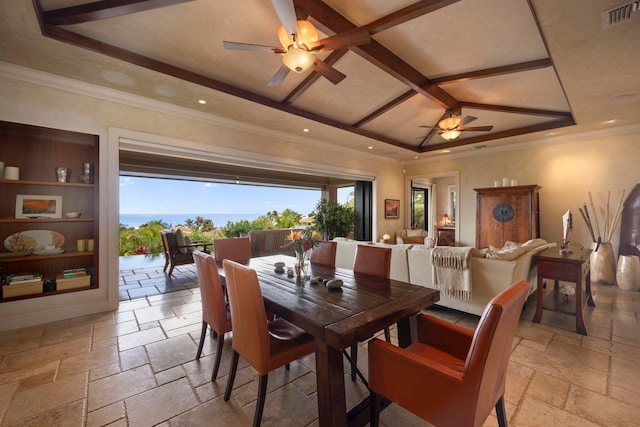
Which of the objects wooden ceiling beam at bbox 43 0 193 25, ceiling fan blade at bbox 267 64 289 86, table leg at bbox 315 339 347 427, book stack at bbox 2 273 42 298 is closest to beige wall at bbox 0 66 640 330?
book stack at bbox 2 273 42 298

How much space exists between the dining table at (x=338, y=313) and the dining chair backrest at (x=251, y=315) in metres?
0.17

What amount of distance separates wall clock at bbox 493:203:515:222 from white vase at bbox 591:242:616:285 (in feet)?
4.41

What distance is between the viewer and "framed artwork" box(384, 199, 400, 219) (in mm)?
7180

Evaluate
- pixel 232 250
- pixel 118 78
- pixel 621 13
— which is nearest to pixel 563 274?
pixel 621 13

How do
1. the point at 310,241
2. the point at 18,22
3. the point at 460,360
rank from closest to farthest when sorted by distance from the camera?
the point at 460,360, the point at 18,22, the point at 310,241

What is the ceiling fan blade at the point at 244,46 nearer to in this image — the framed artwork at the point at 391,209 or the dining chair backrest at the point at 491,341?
the dining chair backrest at the point at 491,341

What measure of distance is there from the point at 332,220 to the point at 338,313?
5715 millimetres

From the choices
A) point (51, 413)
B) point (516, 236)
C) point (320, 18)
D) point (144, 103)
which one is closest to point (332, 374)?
point (51, 413)

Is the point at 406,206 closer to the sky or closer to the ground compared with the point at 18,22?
closer to the ground

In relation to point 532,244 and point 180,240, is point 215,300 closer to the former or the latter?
point 180,240

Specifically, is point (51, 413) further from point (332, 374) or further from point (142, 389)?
point (332, 374)

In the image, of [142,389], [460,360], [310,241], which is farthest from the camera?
[310,241]

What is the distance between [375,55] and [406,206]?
18.6 ft

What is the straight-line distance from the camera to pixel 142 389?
1896 millimetres
